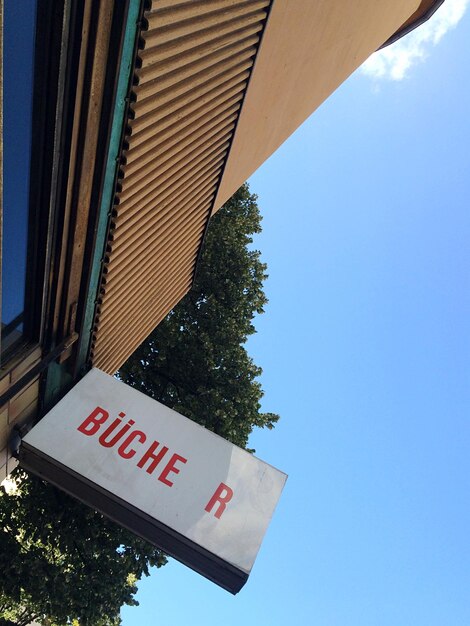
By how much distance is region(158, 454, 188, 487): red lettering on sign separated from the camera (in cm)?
376

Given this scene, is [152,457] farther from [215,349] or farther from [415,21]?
[415,21]

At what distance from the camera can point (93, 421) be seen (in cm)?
404

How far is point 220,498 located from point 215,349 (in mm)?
7243

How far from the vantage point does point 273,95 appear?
6637 mm

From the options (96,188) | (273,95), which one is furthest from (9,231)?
(273,95)

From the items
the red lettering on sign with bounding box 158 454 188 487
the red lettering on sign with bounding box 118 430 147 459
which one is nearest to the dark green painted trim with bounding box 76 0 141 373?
the red lettering on sign with bounding box 118 430 147 459

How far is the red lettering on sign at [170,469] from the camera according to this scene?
12.3 feet

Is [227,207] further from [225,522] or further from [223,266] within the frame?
[225,522]

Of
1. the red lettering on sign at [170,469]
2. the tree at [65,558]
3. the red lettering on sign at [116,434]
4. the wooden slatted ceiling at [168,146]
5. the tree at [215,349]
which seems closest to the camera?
the wooden slatted ceiling at [168,146]

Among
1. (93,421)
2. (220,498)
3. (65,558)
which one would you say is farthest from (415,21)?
(65,558)

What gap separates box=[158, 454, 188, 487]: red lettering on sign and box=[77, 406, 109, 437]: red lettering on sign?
66cm

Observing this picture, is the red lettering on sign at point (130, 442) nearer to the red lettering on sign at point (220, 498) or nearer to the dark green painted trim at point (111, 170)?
the red lettering on sign at point (220, 498)

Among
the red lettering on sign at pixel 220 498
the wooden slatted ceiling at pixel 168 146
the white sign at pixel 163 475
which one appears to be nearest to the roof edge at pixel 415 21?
the wooden slatted ceiling at pixel 168 146

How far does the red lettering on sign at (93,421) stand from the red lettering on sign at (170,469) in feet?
2.15
